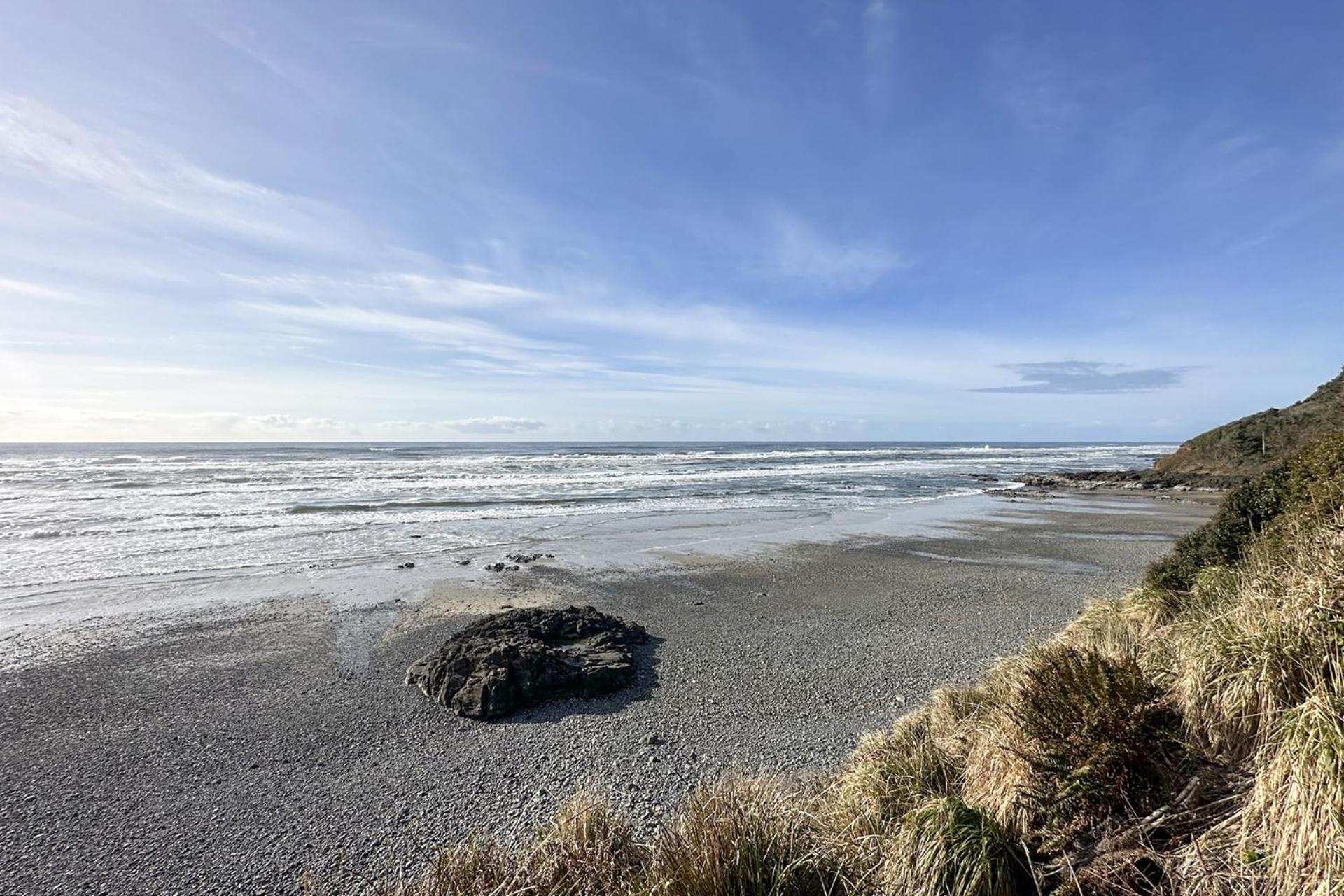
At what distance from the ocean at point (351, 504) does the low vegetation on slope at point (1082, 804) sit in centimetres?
1354

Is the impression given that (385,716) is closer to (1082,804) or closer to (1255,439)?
(1082,804)

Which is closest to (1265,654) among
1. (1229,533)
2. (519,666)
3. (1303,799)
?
(1303,799)

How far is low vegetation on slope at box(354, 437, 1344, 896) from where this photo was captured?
2.75 metres

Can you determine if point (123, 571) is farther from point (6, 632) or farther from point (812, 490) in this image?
point (812, 490)

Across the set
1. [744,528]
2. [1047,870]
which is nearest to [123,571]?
[744,528]

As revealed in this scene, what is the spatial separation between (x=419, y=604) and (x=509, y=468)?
34371 mm

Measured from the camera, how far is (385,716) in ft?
21.7

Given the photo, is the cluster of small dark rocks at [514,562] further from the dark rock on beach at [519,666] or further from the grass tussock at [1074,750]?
the grass tussock at [1074,750]

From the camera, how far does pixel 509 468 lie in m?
44.5

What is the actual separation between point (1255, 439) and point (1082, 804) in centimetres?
4259

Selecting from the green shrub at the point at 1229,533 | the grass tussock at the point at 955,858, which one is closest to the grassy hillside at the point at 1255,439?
the green shrub at the point at 1229,533

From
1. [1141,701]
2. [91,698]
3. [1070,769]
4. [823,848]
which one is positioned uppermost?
[1141,701]

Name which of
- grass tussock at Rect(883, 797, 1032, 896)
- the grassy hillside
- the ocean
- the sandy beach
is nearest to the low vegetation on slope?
grass tussock at Rect(883, 797, 1032, 896)

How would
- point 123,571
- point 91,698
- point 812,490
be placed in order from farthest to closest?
point 812,490 → point 123,571 → point 91,698
